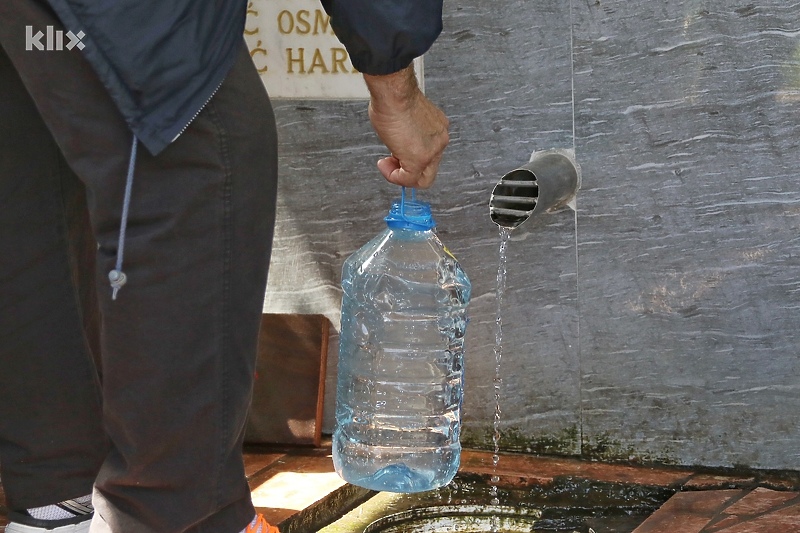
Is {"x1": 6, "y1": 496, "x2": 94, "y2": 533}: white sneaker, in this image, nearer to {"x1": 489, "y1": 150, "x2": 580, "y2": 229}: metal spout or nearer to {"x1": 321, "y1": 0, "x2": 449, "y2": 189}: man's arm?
{"x1": 321, "y1": 0, "x2": 449, "y2": 189}: man's arm

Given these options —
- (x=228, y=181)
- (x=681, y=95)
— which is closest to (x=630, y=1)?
(x=681, y=95)

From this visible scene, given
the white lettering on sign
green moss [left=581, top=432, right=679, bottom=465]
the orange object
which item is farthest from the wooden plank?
the orange object

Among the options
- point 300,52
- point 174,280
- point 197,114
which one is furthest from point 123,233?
point 300,52

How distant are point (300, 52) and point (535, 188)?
0.84 m

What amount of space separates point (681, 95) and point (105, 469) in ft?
5.96

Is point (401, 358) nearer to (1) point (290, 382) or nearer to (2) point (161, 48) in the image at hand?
(1) point (290, 382)

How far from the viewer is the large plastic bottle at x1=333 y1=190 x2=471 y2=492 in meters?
2.88

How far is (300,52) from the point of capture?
119 inches

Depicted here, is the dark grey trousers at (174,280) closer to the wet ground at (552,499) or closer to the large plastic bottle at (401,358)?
the wet ground at (552,499)

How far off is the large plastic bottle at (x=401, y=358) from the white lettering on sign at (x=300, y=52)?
49 centimetres

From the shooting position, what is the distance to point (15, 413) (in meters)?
1.94

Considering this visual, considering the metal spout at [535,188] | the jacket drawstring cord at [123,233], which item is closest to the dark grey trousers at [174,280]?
the jacket drawstring cord at [123,233]

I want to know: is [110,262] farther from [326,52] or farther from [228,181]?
[326,52]

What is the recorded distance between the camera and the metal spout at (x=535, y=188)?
2.60 meters
